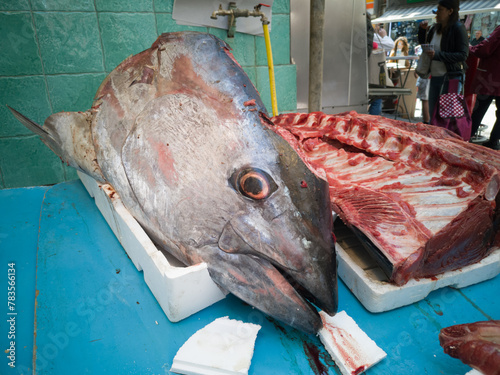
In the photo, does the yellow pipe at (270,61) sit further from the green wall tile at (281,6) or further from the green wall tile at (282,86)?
the green wall tile at (281,6)

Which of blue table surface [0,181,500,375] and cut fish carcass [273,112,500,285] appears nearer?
blue table surface [0,181,500,375]

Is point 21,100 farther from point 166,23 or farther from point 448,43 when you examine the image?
point 448,43

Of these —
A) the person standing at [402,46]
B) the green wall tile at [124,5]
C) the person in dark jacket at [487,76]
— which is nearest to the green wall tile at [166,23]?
the green wall tile at [124,5]

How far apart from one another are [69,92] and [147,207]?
250cm

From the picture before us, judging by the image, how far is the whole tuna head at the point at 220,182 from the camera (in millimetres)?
1283

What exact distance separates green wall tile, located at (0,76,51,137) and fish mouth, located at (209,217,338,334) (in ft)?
9.80

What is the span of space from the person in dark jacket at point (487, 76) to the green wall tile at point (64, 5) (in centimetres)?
559

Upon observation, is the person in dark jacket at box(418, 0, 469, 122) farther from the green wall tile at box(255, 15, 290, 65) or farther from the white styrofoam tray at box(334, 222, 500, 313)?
the white styrofoam tray at box(334, 222, 500, 313)

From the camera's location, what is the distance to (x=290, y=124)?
10.5 feet

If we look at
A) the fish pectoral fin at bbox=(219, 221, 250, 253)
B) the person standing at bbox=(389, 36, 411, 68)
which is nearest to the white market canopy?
the person standing at bbox=(389, 36, 411, 68)

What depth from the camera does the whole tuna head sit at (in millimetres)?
1283

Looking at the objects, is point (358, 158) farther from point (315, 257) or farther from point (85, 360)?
point (85, 360)

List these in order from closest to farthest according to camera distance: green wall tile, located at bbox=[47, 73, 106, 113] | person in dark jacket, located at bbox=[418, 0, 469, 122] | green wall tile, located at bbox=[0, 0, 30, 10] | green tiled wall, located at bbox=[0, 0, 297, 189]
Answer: green wall tile, located at bbox=[0, 0, 30, 10] < green tiled wall, located at bbox=[0, 0, 297, 189] < green wall tile, located at bbox=[47, 73, 106, 113] < person in dark jacket, located at bbox=[418, 0, 469, 122]

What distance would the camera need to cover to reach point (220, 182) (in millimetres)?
→ 1373
